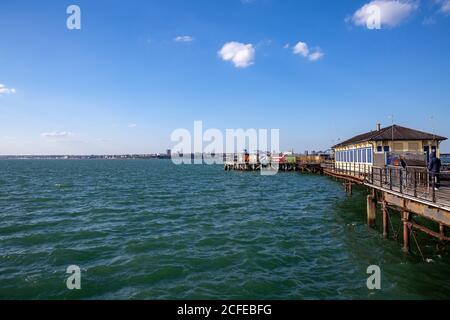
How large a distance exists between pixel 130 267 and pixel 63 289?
2361 mm

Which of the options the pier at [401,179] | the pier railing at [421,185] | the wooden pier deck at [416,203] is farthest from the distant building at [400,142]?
the wooden pier deck at [416,203]

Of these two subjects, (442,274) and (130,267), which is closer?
(442,274)

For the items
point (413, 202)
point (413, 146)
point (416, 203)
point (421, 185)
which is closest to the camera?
point (416, 203)

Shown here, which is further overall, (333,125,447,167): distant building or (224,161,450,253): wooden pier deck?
(333,125,447,167): distant building

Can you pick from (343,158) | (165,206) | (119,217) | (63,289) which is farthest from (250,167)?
(63,289)

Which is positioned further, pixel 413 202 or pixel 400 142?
pixel 400 142

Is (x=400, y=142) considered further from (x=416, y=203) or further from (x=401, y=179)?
(x=416, y=203)

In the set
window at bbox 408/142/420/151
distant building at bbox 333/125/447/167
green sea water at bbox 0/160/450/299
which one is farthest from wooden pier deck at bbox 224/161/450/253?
window at bbox 408/142/420/151

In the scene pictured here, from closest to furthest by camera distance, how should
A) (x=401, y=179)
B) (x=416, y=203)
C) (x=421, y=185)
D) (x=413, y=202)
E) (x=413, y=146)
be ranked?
(x=416, y=203)
(x=413, y=202)
(x=401, y=179)
(x=421, y=185)
(x=413, y=146)

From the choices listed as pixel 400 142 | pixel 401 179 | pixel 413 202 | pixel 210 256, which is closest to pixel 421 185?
pixel 401 179

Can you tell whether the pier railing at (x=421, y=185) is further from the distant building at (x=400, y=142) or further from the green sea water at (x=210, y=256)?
the distant building at (x=400, y=142)

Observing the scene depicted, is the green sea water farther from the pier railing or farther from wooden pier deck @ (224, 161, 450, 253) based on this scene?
the pier railing
